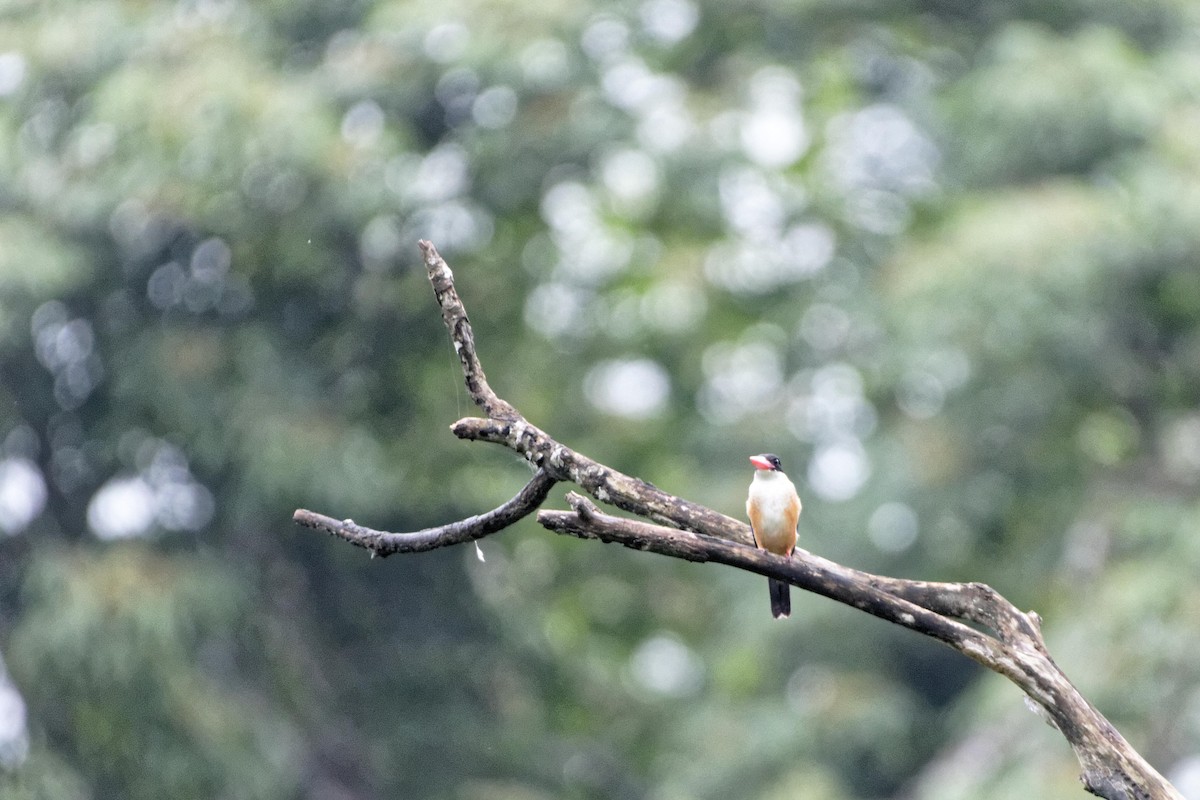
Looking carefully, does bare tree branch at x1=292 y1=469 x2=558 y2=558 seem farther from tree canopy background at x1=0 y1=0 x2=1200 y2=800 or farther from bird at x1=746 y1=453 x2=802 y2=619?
tree canopy background at x1=0 y1=0 x2=1200 y2=800

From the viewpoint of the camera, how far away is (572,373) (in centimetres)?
1366

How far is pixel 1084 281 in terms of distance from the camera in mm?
10344

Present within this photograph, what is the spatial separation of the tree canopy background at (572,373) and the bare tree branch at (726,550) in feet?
19.0

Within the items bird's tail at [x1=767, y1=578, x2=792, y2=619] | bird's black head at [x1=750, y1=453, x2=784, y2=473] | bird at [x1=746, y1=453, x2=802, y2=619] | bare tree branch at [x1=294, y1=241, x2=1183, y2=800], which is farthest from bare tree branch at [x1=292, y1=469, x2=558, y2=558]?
bird's tail at [x1=767, y1=578, x2=792, y2=619]

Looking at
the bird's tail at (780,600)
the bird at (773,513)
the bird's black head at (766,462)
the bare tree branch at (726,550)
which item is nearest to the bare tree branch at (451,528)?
the bare tree branch at (726,550)

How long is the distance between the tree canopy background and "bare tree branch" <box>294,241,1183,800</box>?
5.80 meters

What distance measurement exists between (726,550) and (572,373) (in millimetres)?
9986

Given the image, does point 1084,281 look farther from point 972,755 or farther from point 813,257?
point 813,257

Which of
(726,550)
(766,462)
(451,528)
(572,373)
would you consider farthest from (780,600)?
(572,373)

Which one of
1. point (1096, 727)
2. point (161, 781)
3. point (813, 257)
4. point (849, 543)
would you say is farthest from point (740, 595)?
point (1096, 727)

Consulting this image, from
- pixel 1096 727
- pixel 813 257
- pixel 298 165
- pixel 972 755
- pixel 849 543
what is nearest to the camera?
pixel 1096 727

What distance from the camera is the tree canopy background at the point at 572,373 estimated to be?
10336mm

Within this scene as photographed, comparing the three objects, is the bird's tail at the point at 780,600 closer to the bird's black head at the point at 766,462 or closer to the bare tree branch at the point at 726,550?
the bird's black head at the point at 766,462

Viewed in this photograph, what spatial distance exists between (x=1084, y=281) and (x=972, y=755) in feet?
10.7
